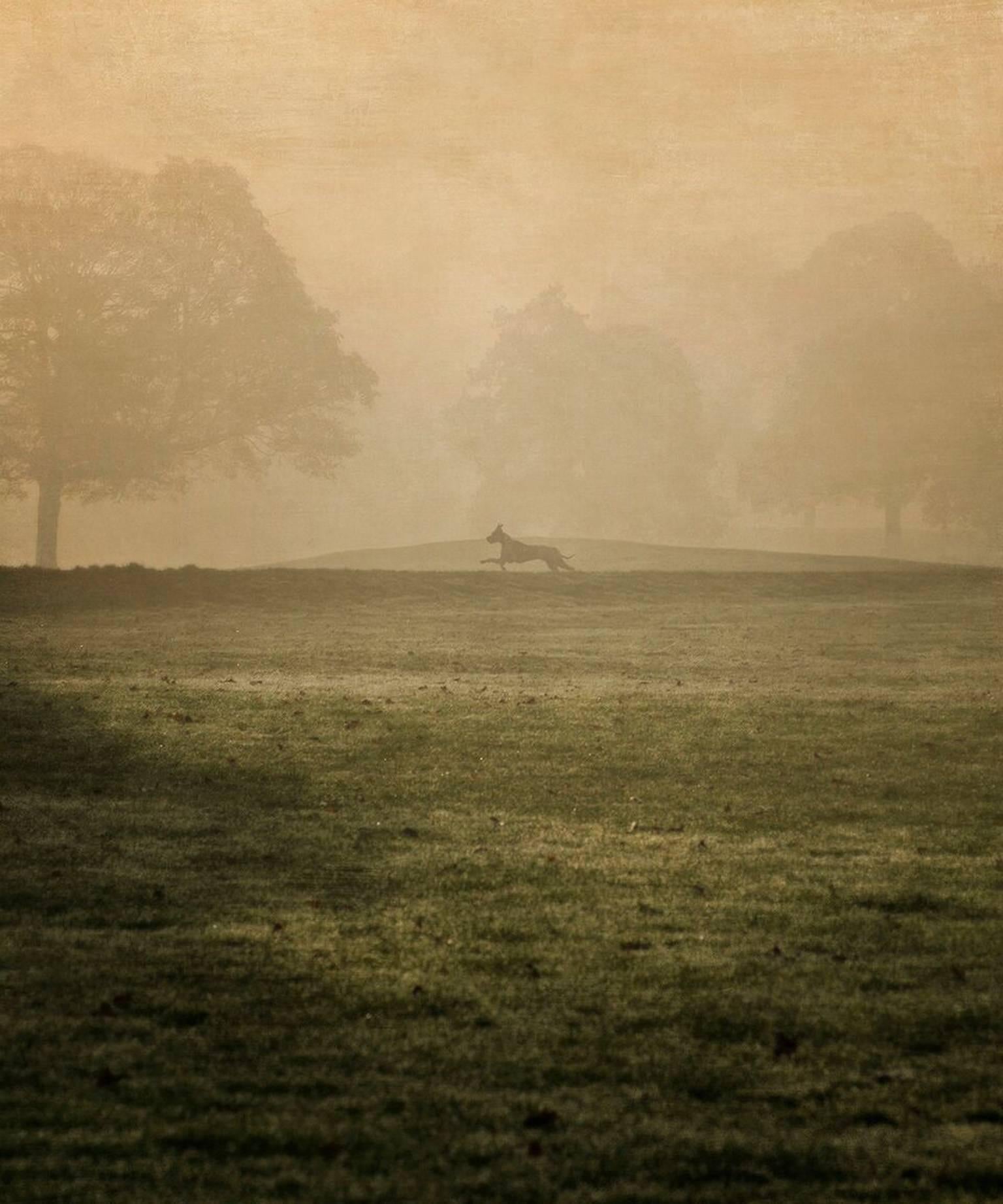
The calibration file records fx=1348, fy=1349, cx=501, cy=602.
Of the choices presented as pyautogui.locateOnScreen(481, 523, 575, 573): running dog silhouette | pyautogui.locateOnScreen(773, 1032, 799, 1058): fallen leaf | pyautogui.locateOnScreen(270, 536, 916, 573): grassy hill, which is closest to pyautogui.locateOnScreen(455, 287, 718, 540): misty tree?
pyautogui.locateOnScreen(270, 536, 916, 573): grassy hill

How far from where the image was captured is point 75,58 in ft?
154

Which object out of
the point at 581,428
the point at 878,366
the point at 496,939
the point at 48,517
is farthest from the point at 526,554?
the point at 496,939

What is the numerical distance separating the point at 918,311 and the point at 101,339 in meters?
34.0

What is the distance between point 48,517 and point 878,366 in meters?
34.9

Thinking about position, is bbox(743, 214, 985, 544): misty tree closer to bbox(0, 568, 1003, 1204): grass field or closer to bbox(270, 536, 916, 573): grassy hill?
bbox(270, 536, 916, 573): grassy hill

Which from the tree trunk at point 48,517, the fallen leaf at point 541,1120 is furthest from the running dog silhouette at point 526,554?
A: the fallen leaf at point 541,1120

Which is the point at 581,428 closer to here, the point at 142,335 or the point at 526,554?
the point at 142,335

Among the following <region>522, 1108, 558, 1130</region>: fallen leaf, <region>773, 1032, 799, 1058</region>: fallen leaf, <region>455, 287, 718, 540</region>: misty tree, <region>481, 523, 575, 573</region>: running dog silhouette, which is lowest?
<region>522, 1108, 558, 1130</region>: fallen leaf

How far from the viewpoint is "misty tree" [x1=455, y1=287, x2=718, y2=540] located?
207 feet

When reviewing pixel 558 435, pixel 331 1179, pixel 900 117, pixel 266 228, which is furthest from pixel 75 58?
pixel 331 1179

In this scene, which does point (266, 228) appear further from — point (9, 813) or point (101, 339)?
point (9, 813)

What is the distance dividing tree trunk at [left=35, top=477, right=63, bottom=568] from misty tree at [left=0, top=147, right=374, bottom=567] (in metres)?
0.05

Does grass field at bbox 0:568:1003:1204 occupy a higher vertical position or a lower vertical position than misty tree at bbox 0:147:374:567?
lower

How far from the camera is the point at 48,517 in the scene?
46.9m
